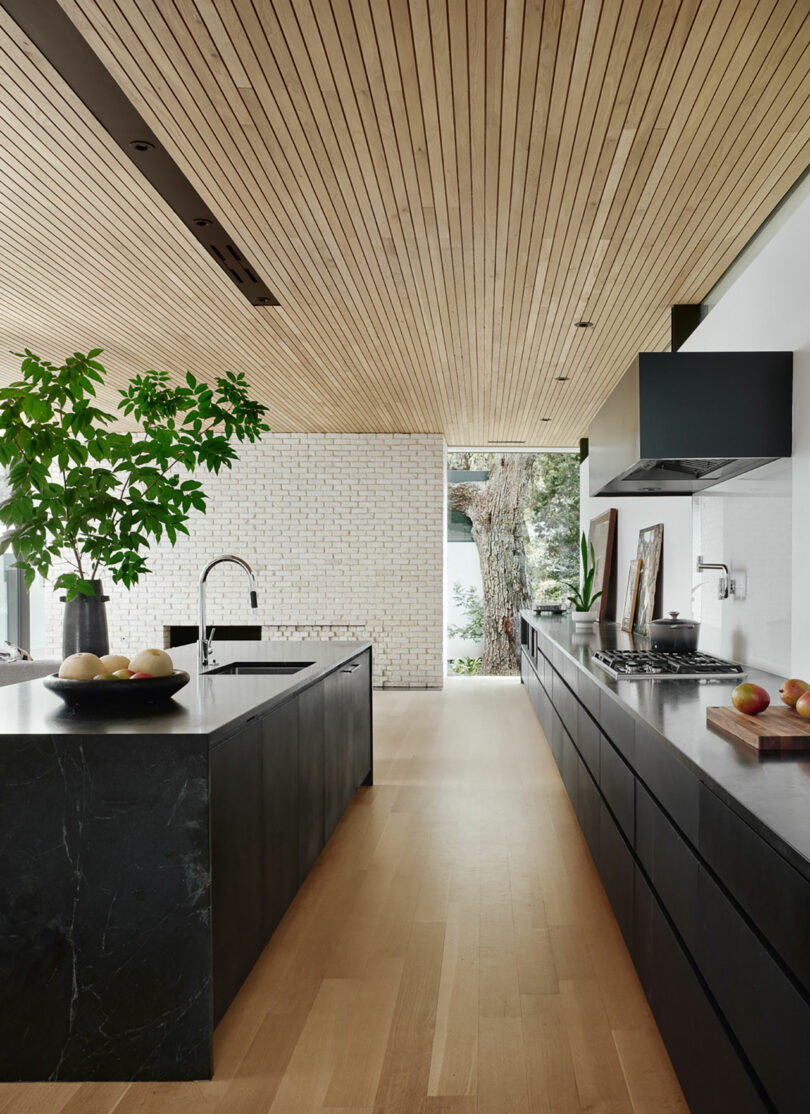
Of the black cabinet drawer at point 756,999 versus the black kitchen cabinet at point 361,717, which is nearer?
the black cabinet drawer at point 756,999

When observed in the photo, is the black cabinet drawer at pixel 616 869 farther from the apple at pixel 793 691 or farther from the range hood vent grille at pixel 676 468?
the range hood vent grille at pixel 676 468

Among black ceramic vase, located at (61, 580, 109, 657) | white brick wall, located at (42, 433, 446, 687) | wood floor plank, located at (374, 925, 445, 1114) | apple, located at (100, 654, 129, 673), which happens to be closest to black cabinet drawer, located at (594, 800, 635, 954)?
wood floor plank, located at (374, 925, 445, 1114)

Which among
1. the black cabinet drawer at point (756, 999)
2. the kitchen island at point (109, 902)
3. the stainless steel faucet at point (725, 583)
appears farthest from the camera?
the stainless steel faucet at point (725, 583)

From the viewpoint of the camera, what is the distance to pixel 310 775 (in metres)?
3.31

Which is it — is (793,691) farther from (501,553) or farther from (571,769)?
(501,553)

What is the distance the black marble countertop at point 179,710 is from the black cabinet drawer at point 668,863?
1.13 m

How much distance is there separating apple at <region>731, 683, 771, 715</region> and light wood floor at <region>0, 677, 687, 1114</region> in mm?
882

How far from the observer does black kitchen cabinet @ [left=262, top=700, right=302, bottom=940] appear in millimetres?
2631

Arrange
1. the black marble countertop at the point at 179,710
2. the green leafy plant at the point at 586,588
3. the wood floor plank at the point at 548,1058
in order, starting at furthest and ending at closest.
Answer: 1. the green leafy plant at the point at 586,588
2. the black marble countertop at the point at 179,710
3. the wood floor plank at the point at 548,1058

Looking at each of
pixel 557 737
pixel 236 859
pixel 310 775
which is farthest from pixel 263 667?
pixel 557 737

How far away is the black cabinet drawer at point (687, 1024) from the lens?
1475 mm

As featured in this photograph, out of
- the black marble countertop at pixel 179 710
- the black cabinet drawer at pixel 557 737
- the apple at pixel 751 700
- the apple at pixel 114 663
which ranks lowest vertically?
the black cabinet drawer at pixel 557 737

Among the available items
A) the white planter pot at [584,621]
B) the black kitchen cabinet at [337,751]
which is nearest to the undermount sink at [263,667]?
the black kitchen cabinet at [337,751]

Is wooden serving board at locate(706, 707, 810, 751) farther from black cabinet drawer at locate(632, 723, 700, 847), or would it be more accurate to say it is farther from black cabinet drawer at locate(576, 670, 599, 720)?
black cabinet drawer at locate(576, 670, 599, 720)
